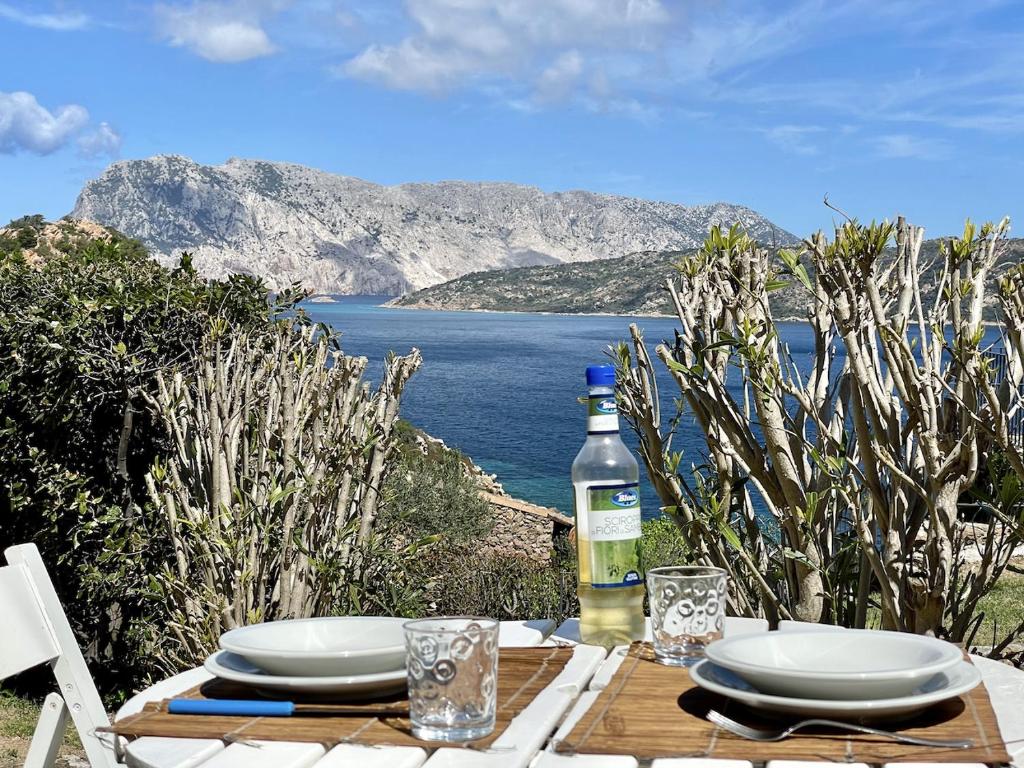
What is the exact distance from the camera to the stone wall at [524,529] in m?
11.5

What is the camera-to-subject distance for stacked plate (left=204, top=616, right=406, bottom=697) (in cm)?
142

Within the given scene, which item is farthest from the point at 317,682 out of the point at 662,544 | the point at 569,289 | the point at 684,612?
the point at 569,289

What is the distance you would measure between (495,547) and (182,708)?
9.94 meters

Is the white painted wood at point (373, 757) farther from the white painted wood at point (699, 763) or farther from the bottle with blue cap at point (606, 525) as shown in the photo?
the bottle with blue cap at point (606, 525)

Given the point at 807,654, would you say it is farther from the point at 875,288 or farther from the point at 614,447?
the point at 875,288

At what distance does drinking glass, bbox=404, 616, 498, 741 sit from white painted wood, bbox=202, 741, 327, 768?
12 centimetres

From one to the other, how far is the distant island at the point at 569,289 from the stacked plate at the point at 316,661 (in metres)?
64.5

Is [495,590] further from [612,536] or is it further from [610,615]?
[612,536]

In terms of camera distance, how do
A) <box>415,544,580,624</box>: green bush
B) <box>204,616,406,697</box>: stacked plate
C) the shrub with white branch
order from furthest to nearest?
<box>415,544,580,624</box>: green bush → the shrub with white branch → <box>204,616,406,697</box>: stacked plate

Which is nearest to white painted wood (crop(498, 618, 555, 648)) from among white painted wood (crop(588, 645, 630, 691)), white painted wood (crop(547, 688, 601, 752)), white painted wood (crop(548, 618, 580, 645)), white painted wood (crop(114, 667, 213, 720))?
white painted wood (crop(548, 618, 580, 645))

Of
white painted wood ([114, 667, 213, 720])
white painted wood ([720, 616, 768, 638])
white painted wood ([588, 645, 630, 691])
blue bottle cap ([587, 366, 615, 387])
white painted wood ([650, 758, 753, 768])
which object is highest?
blue bottle cap ([587, 366, 615, 387])

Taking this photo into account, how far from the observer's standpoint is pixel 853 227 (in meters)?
2.46

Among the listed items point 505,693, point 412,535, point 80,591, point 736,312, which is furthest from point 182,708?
point 412,535

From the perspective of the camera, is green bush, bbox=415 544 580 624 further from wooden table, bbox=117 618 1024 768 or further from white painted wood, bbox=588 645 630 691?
wooden table, bbox=117 618 1024 768
